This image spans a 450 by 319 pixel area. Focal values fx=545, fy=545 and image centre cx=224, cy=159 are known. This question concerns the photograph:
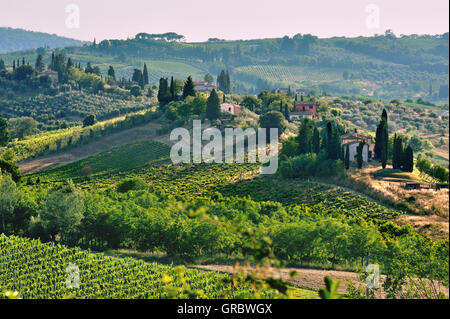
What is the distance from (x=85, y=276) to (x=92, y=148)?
52.8 m

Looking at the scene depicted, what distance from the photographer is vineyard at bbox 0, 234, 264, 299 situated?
3145 centimetres

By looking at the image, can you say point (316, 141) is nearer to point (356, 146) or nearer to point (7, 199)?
point (356, 146)

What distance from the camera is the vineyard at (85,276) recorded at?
31.5 meters

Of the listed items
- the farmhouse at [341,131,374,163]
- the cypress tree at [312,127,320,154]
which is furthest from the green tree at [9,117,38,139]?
the farmhouse at [341,131,374,163]

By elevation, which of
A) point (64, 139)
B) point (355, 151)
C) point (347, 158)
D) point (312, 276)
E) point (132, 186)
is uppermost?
point (355, 151)

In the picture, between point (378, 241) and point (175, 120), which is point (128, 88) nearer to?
point (175, 120)

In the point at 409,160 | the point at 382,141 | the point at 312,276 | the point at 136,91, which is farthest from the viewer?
the point at 136,91

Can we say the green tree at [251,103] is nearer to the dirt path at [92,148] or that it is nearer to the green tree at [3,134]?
the dirt path at [92,148]

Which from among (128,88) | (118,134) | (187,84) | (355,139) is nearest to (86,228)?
(355,139)

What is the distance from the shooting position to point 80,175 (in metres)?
71.4

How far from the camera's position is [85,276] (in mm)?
33938

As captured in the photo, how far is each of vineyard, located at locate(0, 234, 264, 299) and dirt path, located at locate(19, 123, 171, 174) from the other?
1559 inches

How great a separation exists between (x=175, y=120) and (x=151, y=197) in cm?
3705

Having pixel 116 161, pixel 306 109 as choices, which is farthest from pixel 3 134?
pixel 306 109
